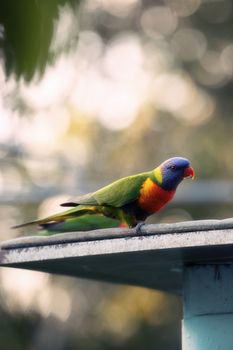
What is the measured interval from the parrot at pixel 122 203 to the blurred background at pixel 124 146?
8348 mm

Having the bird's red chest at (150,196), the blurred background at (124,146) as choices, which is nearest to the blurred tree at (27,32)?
the bird's red chest at (150,196)

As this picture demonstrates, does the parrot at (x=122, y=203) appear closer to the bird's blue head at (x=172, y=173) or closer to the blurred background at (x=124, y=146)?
the bird's blue head at (x=172, y=173)

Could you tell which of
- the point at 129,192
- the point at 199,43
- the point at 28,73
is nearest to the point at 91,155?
the point at 199,43

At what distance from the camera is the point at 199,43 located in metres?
19.3

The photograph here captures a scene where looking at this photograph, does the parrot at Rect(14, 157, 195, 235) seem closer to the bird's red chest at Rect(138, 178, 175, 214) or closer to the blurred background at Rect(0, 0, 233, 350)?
the bird's red chest at Rect(138, 178, 175, 214)

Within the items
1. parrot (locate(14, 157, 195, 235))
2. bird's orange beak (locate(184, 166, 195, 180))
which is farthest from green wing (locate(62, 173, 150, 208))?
bird's orange beak (locate(184, 166, 195, 180))

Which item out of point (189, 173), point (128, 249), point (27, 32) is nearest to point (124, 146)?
point (189, 173)

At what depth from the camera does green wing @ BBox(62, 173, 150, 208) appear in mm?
4246

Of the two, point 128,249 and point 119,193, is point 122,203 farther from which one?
point 128,249

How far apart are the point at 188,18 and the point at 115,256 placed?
16455 mm

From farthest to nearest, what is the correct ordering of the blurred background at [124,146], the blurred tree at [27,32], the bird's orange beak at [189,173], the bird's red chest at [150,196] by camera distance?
1. the blurred background at [124,146]
2. the bird's orange beak at [189,173]
3. the bird's red chest at [150,196]
4. the blurred tree at [27,32]

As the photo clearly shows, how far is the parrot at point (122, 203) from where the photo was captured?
4.28 meters

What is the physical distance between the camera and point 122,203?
432cm

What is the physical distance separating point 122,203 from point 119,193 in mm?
51
